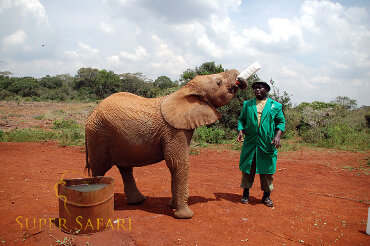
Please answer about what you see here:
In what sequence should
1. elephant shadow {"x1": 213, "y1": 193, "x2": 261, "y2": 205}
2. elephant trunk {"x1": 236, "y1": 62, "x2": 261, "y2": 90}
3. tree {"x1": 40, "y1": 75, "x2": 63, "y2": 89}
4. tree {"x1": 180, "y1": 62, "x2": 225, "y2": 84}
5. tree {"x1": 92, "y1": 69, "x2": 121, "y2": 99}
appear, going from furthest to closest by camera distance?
1. tree {"x1": 40, "y1": 75, "x2": 63, "y2": 89}
2. tree {"x1": 92, "y1": 69, "x2": 121, "y2": 99}
3. tree {"x1": 180, "y1": 62, "x2": 225, "y2": 84}
4. elephant shadow {"x1": 213, "y1": 193, "x2": 261, "y2": 205}
5. elephant trunk {"x1": 236, "y1": 62, "x2": 261, "y2": 90}

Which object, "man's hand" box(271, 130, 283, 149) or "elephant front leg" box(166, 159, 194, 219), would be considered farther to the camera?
"man's hand" box(271, 130, 283, 149)

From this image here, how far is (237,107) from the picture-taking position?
13.4m

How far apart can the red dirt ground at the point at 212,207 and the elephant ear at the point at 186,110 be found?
1.45 metres

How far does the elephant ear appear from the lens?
371 centimetres

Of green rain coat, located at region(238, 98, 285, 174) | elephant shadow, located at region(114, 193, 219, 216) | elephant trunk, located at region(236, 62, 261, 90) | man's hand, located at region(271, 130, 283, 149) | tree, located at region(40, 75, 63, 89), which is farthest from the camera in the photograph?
tree, located at region(40, 75, 63, 89)

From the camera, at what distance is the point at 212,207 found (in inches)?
173

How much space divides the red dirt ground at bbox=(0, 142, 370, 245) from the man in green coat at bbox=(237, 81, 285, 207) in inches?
20.0

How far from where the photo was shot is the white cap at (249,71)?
12.8 ft

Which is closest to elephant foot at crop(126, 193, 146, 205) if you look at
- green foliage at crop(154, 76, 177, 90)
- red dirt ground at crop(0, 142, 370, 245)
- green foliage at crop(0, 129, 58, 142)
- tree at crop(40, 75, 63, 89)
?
red dirt ground at crop(0, 142, 370, 245)

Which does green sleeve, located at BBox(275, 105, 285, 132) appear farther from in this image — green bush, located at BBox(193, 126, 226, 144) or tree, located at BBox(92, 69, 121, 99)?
tree, located at BBox(92, 69, 121, 99)

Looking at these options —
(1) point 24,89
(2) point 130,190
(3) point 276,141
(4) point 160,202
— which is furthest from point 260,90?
(1) point 24,89

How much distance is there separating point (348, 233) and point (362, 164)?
6208mm

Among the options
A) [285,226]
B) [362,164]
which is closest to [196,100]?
[285,226]

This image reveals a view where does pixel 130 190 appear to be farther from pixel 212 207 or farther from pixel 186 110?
pixel 186 110
